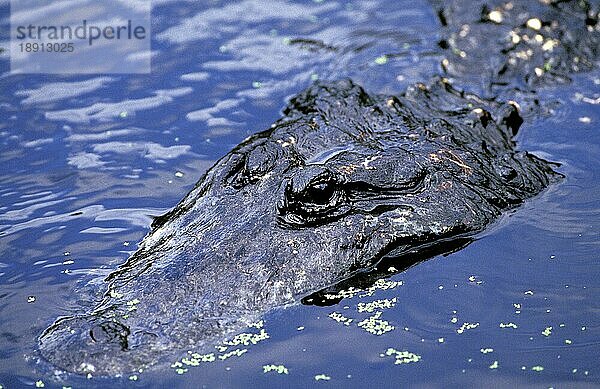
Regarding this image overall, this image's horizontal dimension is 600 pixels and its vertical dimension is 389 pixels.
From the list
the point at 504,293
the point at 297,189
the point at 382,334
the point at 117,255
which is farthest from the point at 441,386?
the point at 117,255

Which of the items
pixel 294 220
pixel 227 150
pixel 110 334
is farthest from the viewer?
pixel 227 150

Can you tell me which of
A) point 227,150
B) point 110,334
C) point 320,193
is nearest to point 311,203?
point 320,193

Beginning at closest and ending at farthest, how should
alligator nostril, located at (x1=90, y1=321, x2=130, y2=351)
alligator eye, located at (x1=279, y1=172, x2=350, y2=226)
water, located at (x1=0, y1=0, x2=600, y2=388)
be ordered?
alligator nostril, located at (x1=90, y1=321, x2=130, y2=351)
water, located at (x1=0, y1=0, x2=600, y2=388)
alligator eye, located at (x1=279, y1=172, x2=350, y2=226)

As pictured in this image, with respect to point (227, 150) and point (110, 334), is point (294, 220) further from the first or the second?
point (227, 150)

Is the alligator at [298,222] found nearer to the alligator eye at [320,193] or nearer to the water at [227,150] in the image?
the alligator eye at [320,193]

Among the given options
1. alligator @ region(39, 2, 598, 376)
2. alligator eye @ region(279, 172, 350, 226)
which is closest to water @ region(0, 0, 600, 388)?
alligator @ region(39, 2, 598, 376)

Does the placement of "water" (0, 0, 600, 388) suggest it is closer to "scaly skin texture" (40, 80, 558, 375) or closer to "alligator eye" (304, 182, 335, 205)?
"scaly skin texture" (40, 80, 558, 375)

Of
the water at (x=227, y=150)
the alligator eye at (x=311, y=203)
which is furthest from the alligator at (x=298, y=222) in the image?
the water at (x=227, y=150)
